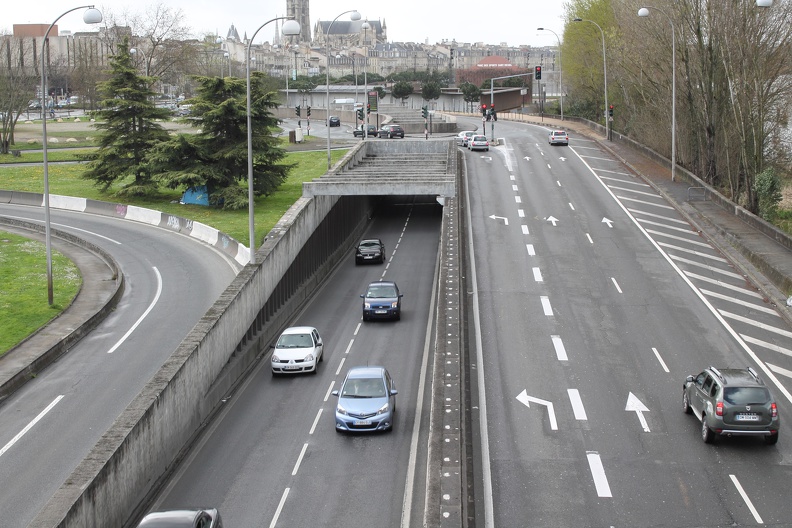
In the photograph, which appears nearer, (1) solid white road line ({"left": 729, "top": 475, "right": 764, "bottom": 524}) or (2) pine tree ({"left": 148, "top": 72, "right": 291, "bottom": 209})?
(1) solid white road line ({"left": 729, "top": 475, "right": 764, "bottom": 524})

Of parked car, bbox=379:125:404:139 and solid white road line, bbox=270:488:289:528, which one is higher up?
parked car, bbox=379:125:404:139

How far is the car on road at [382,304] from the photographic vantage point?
111 feet

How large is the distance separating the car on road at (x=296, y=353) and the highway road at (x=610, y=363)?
495 cm

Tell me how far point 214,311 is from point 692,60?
125 ft

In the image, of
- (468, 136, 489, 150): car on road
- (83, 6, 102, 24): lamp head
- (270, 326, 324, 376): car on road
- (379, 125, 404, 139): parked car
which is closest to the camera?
(270, 326, 324, 376): car on road

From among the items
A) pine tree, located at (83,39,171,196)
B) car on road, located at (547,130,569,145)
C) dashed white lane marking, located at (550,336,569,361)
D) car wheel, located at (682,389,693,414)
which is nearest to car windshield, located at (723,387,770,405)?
car wheel, located at (682,389,693,414)

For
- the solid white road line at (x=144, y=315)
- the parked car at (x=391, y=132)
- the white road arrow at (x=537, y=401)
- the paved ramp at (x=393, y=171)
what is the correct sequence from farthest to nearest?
the parked car at (x=391, y=132), the paved ramp at (x=393, y=171), the solid white road line at (x=144, y=315), the white road arrow at (x=537, y=401)

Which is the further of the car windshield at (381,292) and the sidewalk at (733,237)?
the car windshield at (381,292)

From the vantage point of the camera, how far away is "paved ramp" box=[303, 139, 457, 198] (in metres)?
42.8

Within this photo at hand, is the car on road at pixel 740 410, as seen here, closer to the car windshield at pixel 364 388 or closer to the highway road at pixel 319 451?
the highway road at pixel 319 451

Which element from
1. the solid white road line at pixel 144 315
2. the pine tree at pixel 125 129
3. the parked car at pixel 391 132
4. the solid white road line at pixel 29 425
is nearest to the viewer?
the solid white road line at pixel 29 425

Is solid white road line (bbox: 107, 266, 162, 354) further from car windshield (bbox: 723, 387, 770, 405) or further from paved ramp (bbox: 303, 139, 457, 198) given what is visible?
car windshield (bbox: 723, 387, 770, 405)

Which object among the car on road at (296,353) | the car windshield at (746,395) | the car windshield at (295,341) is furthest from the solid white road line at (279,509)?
the car windshield at (746,395)

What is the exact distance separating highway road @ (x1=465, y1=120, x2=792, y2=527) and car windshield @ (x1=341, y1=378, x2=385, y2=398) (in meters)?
2.47
